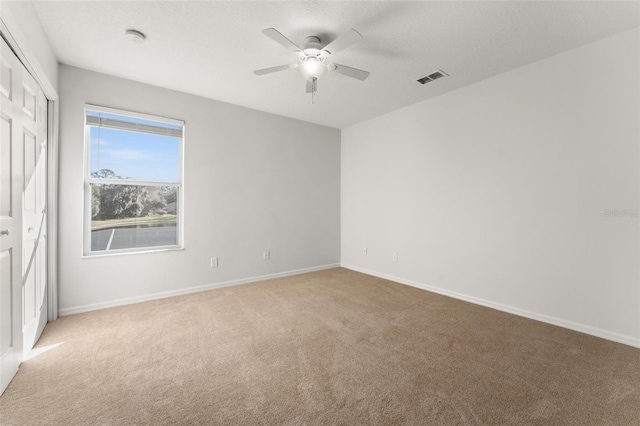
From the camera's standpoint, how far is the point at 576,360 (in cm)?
215

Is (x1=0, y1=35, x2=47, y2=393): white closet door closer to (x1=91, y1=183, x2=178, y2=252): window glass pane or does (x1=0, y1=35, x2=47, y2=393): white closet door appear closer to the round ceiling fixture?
→ (x1=91, y1=183, x2=178, y2=252): window glass pane

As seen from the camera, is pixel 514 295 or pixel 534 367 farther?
pixel 514 295

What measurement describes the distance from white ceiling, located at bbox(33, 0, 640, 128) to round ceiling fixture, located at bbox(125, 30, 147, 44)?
0.14 ft

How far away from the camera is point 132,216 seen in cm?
343

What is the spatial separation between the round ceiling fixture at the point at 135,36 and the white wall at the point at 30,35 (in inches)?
23.2

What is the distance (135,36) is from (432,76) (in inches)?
116

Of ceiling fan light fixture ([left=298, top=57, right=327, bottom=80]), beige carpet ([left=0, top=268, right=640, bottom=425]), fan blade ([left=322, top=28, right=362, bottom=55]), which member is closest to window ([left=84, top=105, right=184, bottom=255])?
beige carpet ([left=0, top=268, right=640, bottom=425])

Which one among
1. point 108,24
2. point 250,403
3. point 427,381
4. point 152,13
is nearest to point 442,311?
point 427,381

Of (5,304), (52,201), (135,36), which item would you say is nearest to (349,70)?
(135,36)

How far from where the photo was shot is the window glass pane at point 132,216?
324cm

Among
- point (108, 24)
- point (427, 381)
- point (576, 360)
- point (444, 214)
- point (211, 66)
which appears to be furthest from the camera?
point (444, 214)

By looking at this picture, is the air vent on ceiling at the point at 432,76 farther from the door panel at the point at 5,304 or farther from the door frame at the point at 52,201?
the door panel at the point at 5,304

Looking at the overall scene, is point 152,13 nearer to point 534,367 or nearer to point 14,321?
point 14,321

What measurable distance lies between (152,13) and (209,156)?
187cm
